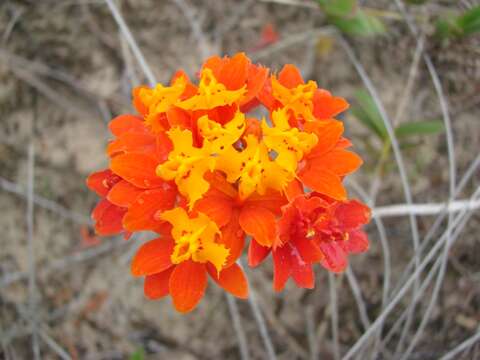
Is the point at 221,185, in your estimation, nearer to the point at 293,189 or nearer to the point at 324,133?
the point at 293,189

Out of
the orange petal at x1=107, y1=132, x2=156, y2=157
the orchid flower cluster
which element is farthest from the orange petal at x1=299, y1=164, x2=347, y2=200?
the orange petal at x1=107, y1=132, x2=156, y2=157

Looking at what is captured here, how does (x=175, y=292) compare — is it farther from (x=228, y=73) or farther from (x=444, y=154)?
(x=444, y=154)

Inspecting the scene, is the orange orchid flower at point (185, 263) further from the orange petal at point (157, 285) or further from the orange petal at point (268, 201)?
the orange petal at point (268, 201)

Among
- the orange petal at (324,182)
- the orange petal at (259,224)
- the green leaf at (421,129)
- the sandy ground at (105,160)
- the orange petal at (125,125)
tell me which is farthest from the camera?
the sandy ground at (105,160)

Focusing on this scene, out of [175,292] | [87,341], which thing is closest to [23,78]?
[87,341]

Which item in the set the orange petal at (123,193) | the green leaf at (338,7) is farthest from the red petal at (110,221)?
the green leaf at (338,7)
